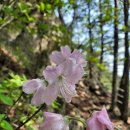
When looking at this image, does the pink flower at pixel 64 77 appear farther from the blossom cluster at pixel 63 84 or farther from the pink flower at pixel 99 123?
the pink flower at pixel 99 123

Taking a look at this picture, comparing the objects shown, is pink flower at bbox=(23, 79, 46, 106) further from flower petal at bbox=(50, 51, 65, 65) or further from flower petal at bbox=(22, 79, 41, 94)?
flower petal at bbox=(50, 51, 65, 65)

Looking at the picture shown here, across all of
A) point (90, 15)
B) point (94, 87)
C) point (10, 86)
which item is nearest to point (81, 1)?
point (90, 15)

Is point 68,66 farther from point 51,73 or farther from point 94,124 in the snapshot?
point 94,124

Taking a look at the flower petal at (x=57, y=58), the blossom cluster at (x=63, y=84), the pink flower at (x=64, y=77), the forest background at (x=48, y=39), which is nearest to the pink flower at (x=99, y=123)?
the blossom cluster at (x=63, y=84)

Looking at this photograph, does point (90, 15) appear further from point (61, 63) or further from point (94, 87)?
point (94, 87)

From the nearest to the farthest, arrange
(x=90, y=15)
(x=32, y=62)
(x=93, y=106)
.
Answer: (x=90, y=15) < (x=32, y=62) < (x=93, y=106)

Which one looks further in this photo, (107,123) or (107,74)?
(107,74)

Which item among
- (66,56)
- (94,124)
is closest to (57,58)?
(66,56)
